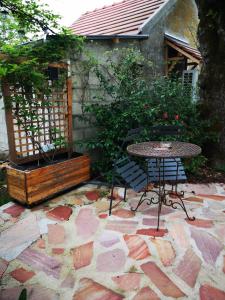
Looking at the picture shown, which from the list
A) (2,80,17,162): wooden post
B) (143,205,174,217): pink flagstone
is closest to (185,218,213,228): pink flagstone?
(143,205,174,217): pink flagstone

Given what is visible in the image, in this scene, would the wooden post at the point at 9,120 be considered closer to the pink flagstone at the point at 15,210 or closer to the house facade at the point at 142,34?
the pink flagstone at the point at 15,210

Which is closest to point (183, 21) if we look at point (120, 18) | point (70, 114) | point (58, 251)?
point (120, 18)

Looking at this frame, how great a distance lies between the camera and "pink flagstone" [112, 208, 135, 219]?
334 centimetres

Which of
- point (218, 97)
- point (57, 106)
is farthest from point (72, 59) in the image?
point (218, 97)

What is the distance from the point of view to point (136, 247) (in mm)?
2660

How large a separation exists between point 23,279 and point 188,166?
3.48m

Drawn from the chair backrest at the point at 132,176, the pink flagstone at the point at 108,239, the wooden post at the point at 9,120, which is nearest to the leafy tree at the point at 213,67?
the chair backrest at the point at 132,176

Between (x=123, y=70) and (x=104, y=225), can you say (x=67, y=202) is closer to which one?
(x=104, y=225)

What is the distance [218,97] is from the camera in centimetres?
491

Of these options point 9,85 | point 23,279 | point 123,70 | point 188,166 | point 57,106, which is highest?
point 123,70

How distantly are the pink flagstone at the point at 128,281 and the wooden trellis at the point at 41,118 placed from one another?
8.14ft

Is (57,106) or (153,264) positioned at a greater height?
(57,106)

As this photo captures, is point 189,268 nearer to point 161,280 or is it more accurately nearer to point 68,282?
point 161,280

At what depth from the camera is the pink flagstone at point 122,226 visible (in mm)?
3006
